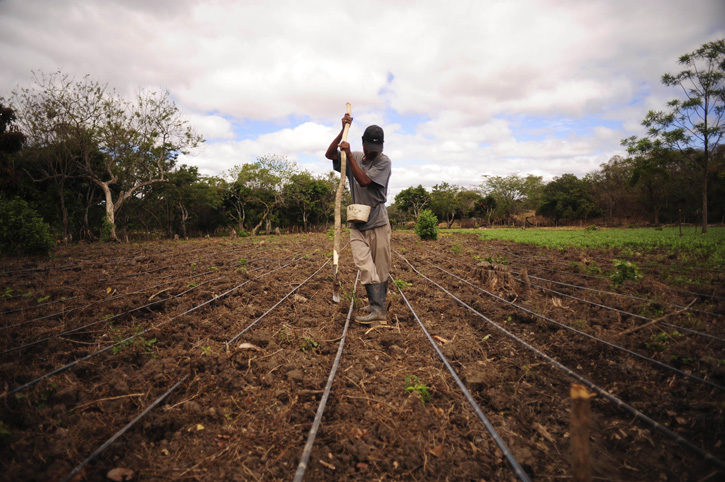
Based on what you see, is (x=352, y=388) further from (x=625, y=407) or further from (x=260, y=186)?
(x=260, y=186)

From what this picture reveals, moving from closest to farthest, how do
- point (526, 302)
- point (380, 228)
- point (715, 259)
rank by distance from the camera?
1. point (380, 228)
2. point (526, 302)
3. point (715, 259)

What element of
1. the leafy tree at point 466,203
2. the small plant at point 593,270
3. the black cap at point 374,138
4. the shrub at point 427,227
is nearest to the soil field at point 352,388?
the small plant at point 593,270

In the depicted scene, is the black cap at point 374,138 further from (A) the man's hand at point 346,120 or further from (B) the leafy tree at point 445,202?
(B) the leafy tree at point 445,202

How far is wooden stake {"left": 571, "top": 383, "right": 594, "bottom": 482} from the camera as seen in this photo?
1124 millimetres

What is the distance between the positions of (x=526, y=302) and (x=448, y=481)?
3.64 m

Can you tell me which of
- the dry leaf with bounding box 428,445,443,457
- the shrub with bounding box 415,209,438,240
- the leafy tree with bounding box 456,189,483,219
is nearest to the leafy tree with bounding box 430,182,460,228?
the leafy tree with bounding box 456,189,483,219

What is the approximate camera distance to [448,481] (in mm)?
1718

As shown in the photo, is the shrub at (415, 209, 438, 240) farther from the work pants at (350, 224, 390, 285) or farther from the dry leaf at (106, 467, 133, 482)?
the dry leaf at (106, 467, 133, 482)

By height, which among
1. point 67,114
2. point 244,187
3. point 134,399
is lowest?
point 134,399

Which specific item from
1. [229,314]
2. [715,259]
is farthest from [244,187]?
[715,259]

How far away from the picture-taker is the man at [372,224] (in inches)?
151

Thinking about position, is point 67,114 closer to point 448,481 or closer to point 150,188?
point 150,188

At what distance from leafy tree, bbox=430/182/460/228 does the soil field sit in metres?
47.2

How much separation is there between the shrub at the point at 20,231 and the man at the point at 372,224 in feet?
35.4
